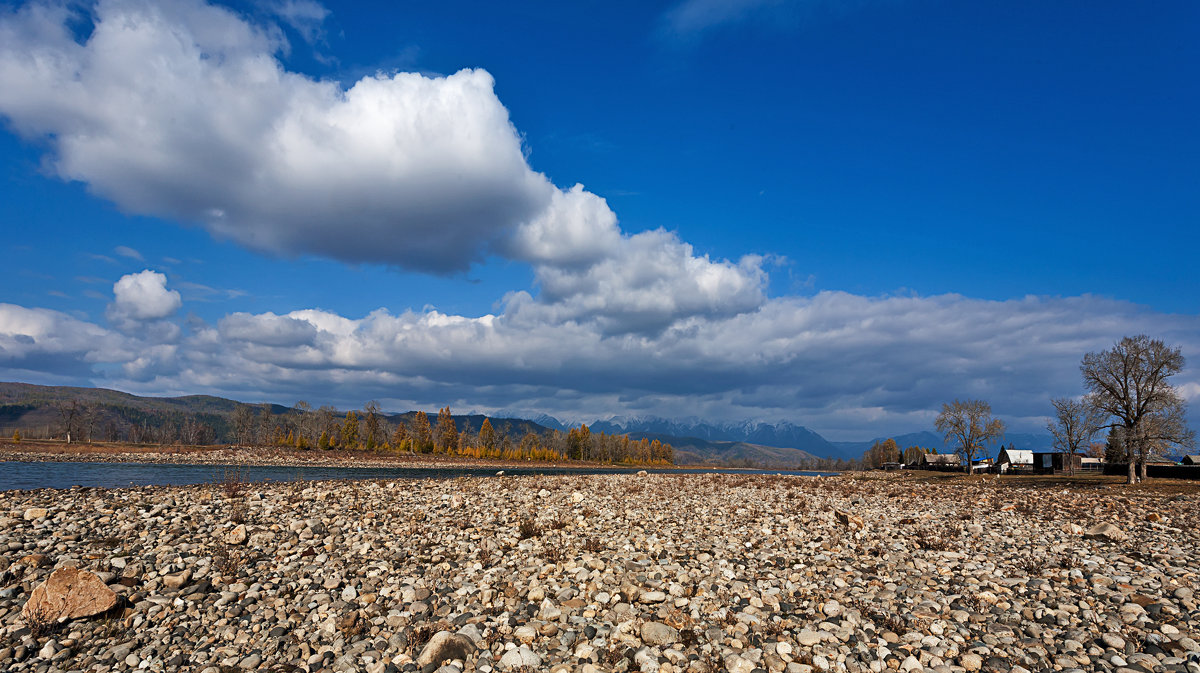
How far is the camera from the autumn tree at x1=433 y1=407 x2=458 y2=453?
167 metres

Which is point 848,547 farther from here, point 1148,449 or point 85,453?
point 85,453

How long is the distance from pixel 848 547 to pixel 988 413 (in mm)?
91338

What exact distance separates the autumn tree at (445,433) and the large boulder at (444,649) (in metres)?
165

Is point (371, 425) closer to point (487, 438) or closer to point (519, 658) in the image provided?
point (487, 438)

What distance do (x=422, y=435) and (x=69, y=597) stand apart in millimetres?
157149

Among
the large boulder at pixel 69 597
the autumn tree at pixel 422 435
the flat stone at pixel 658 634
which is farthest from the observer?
the autumn tree at pixel 422 435

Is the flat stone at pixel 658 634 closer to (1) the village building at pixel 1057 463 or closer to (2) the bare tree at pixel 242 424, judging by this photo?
(1) the village building at pixel 1057 463

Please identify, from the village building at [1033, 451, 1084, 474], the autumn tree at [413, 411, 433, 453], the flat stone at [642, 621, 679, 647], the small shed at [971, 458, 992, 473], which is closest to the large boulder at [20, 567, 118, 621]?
the flat stone at [642, 621, 679, 647]

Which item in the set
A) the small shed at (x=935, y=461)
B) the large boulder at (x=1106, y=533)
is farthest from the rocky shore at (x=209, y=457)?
the small shed at (x=935, y=461)

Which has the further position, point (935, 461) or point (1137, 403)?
point (935, 461)

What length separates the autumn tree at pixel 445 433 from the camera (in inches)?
6590

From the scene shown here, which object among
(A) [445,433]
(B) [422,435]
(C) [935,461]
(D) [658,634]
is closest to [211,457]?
(B) [422,435]

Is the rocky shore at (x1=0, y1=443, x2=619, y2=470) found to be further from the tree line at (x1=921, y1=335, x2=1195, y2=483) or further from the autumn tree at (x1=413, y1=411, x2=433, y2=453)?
the tree line at (x1=921, y1=335, x2=1195, y2=483)

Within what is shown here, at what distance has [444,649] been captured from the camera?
857 cm
